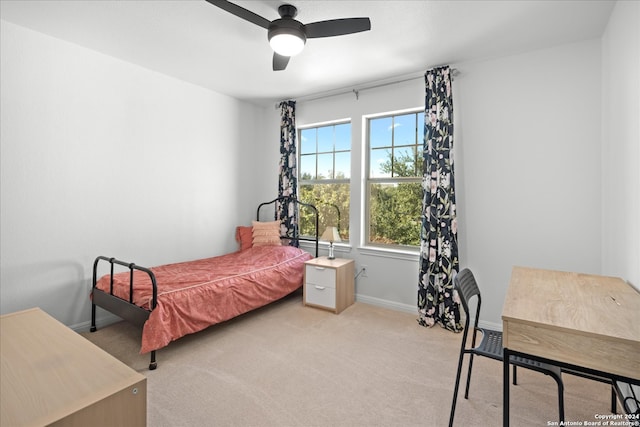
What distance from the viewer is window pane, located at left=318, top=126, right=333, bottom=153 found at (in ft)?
14.4

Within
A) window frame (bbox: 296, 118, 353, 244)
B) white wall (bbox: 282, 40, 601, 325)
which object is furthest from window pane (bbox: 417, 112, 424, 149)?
window frame (bbox: 296, 118, 353, 244)

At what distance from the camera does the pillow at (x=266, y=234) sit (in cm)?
430

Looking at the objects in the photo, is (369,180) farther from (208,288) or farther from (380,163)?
(208,288)

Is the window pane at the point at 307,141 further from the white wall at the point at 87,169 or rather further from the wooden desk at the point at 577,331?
the wooden desk at the point at 577,331

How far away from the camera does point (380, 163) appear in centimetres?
396

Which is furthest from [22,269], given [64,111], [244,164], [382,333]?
[382,333]

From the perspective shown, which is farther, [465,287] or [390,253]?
[390,253]

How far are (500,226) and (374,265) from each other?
1.42 meters

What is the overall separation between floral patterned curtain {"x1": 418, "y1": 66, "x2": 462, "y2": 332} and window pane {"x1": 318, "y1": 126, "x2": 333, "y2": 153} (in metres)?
1.42

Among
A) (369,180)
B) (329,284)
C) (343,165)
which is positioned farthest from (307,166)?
(329,284)

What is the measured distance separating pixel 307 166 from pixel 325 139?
0.47 meters

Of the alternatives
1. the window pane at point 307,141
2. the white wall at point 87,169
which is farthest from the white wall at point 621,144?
the white wall at point 87,169

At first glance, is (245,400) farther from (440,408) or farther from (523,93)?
(523,93)

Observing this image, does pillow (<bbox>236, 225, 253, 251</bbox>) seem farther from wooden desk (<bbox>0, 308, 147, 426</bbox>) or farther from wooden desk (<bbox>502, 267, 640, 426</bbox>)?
wooden desk (<bbox>502, 267, 640, 426</bbox>)
